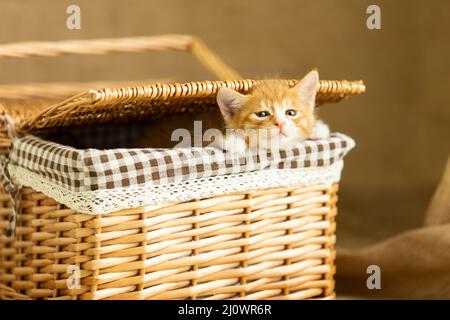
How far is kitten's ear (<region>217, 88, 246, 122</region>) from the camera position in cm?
142

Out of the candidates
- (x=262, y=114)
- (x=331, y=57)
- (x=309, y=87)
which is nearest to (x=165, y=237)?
(x=262, y=114)

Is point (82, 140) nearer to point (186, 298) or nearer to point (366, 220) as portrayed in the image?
point (186, 298)

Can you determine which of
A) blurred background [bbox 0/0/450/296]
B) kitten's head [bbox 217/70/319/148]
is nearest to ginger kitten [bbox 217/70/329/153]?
kitten's head [bbox 217/70/319/148]

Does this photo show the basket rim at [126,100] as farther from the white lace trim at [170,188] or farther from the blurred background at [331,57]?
the blurred background at [331,57]

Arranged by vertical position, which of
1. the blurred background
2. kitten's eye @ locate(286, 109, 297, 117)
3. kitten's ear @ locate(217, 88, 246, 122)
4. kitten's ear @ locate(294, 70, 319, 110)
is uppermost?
the blurred background

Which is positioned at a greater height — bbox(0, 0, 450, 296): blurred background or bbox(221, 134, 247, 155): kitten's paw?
bbox(0, 0, 450, 296): blurred background

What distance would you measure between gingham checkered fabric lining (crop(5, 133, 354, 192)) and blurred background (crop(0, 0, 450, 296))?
41.8 inches

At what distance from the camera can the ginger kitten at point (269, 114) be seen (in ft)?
4.73

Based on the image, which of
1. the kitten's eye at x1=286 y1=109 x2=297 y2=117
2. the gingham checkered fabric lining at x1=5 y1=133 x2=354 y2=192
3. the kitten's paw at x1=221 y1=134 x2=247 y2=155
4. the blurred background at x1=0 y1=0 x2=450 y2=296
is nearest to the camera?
the gingham checkered fabric lining at x1=5 y1=133 x2=354 y2=192

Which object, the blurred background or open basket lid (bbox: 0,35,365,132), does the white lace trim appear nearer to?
open basket lid (bbox: 0,35,365,132)

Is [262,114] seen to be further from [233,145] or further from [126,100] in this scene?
[126,100]

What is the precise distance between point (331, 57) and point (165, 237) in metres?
1.44
